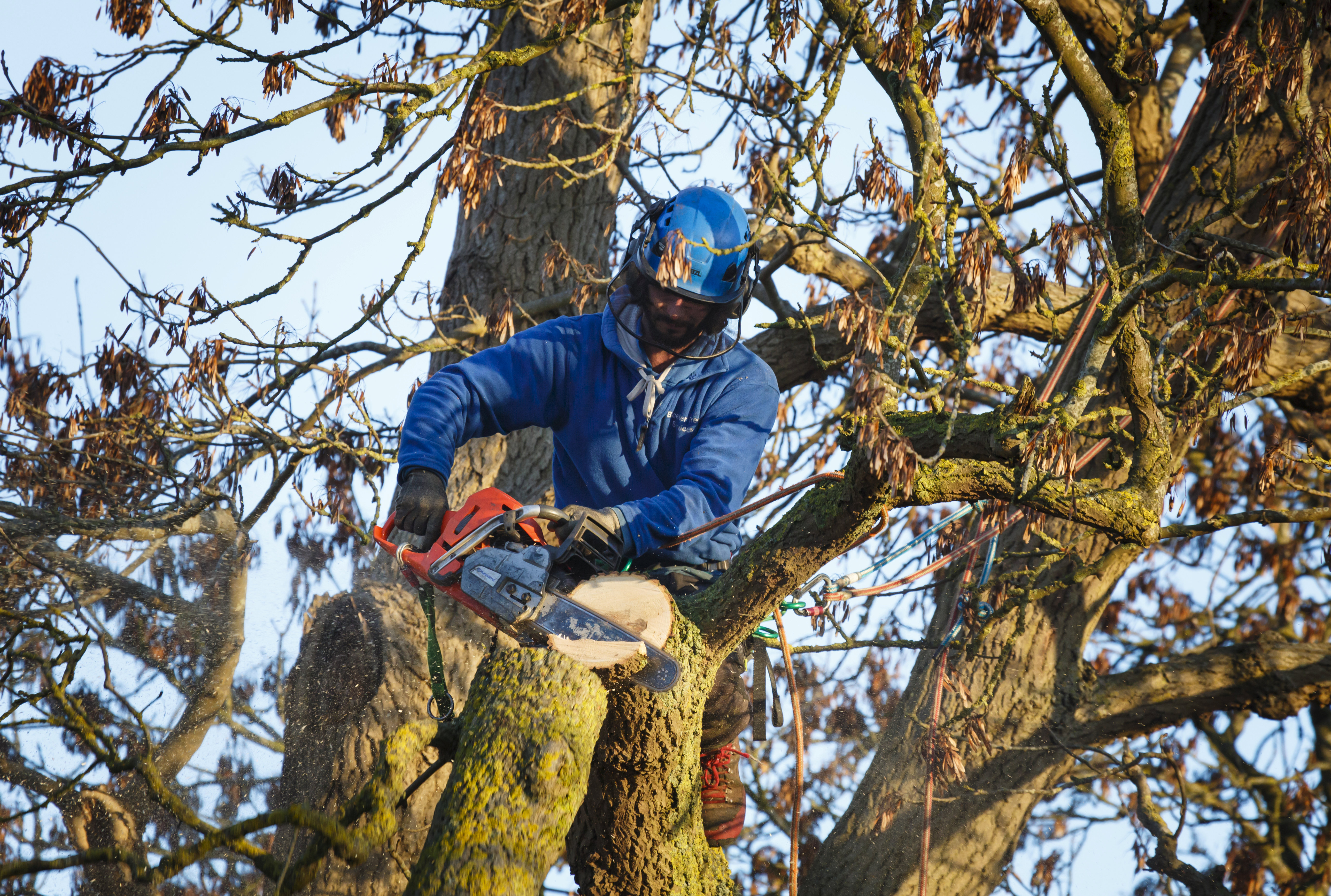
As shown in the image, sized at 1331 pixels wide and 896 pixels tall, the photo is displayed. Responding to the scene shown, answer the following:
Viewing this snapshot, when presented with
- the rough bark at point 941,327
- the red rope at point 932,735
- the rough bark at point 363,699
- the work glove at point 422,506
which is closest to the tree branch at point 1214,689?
the red rope at point 932,735

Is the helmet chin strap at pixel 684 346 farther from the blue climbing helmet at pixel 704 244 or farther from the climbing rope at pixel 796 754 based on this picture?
the climbing rope at pixel 796 754

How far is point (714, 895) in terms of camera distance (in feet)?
8.73

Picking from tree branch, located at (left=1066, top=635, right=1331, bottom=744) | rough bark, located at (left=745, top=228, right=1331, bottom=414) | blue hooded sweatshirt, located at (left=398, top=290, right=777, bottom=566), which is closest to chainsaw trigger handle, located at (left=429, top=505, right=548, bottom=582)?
blue hooded sweatshirt, located at (left=398, top=290, right=777, bottom=566)

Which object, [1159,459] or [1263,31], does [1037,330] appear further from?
[1159,459]

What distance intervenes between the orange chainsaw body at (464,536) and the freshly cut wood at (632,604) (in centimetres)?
17

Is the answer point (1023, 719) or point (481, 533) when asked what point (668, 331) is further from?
point (1023, 719)

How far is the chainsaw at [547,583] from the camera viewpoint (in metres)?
2.29

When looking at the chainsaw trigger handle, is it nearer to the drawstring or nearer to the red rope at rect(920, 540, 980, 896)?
the drawstring

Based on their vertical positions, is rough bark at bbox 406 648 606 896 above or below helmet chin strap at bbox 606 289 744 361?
below

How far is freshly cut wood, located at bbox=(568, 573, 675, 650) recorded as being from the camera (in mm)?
2389

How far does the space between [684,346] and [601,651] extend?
3.90ft

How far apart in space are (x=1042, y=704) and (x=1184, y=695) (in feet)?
1.86

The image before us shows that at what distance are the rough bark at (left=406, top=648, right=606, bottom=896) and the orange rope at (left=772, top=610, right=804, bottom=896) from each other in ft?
2.27

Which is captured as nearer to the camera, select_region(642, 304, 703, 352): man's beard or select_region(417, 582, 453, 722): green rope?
select_region(417, 582, 453, 722): green rope
